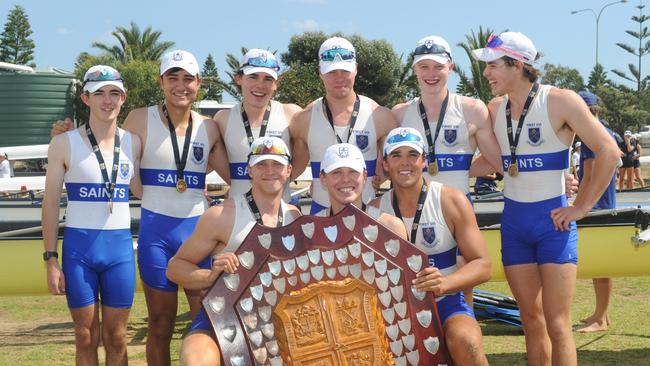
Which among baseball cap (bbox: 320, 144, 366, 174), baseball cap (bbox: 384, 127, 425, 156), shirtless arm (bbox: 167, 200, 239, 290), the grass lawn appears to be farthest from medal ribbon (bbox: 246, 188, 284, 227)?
the grass lawn

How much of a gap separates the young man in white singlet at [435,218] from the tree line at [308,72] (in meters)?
23.1

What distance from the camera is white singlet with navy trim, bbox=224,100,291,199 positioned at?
4949 millimetres

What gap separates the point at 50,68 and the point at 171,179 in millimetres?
42573

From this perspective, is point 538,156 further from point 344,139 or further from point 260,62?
point 260,62

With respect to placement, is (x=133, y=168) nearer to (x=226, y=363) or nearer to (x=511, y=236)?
(x=226, y=363)

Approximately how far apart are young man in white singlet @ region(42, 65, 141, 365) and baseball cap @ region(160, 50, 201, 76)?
1.33ft

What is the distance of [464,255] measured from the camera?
405cm

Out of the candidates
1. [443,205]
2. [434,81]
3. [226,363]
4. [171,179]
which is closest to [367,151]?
[434,81]

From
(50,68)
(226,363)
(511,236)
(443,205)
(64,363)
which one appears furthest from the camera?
(50,68)

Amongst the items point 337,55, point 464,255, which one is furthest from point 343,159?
point 337,55

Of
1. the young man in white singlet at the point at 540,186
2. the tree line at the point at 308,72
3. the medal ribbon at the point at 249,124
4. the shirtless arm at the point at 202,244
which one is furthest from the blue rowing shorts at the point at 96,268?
the tree line at the point at 308,72

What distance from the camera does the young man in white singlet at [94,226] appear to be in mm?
4348

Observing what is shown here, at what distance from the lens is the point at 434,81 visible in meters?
4.80

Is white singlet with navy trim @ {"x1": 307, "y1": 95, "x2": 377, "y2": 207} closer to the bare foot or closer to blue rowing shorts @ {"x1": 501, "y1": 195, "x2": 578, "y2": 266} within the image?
blue rowing shorts @ {"x1": 501, "y1": 195, "x2": 578, "y2": 266}
